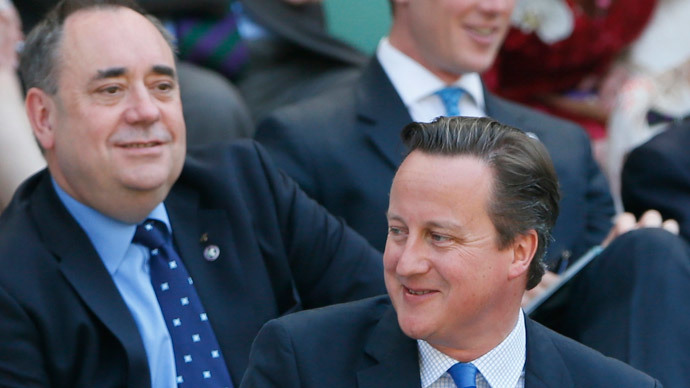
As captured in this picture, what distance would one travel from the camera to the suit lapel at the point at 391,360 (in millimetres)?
2496

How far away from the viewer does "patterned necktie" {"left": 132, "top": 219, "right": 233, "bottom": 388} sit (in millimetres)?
→ 2953

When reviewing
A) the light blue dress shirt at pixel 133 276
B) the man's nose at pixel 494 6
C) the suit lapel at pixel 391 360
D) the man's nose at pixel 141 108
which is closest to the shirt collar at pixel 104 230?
the light blue dress shirt at pixel 133 276

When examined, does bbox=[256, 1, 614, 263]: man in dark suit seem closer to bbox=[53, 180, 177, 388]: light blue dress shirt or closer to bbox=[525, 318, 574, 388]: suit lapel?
bbox=[53, 180, 177, 388]: light blue dress shirt

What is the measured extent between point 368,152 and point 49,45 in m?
1.12

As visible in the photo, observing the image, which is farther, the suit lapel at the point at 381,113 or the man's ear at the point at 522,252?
the suit lapel at the point at 381,113

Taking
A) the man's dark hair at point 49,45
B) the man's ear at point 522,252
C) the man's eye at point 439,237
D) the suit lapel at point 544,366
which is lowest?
the suit lapel at point 544,366

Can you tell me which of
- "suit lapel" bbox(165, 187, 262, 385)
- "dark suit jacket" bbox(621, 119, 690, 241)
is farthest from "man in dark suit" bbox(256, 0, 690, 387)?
"suit lapel" bbox(165, 187, 262, 385)

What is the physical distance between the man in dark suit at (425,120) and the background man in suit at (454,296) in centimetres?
69

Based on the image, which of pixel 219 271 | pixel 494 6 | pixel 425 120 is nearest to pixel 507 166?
pixel 219 271

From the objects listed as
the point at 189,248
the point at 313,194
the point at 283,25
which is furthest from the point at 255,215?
the point at 283,25

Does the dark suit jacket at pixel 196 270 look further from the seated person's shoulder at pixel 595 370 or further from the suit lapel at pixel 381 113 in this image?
the seated person's shoulder at pixel 595 370

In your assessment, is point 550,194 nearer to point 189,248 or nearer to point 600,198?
point 189,248

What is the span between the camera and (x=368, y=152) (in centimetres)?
382

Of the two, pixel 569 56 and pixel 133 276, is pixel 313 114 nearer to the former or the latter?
pixel 133 276
